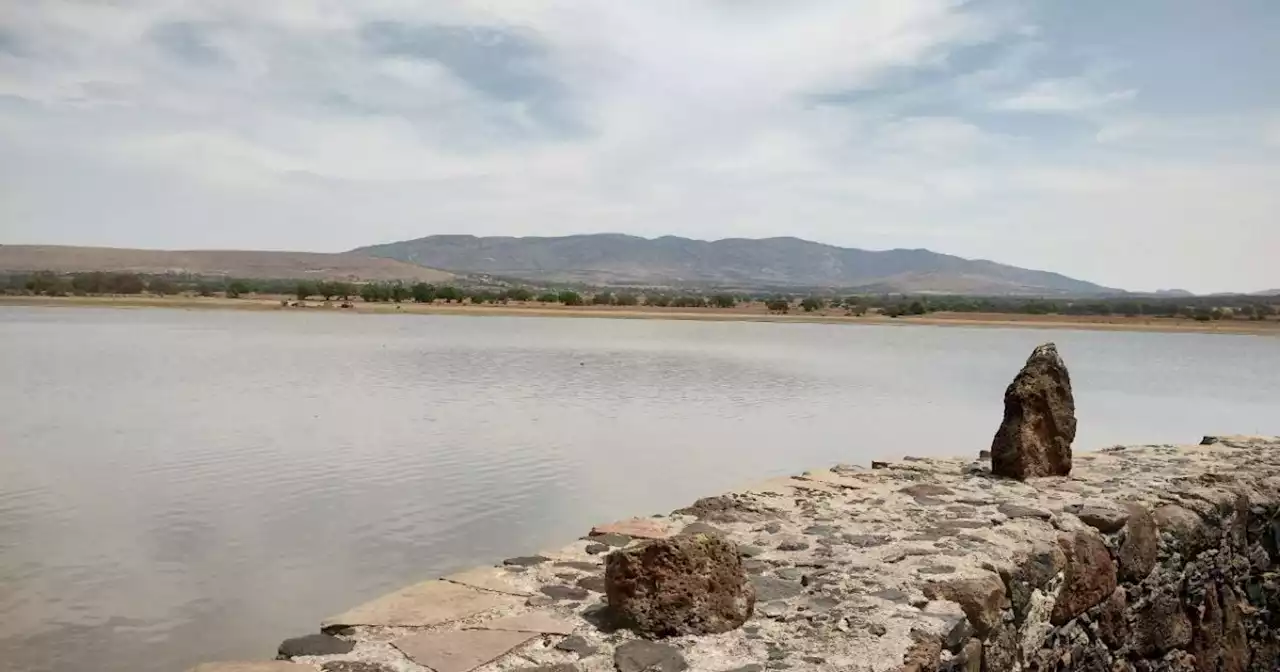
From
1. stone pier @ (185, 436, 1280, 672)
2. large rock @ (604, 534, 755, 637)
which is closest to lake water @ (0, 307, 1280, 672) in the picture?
stone pier @ (185, 436, 1280, 672)

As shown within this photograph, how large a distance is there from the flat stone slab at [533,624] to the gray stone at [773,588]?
2.51 feet

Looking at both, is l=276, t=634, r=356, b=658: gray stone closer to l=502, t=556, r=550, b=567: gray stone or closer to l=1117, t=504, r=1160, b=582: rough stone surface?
l=502, t=556, r=550, b=567: gray stone

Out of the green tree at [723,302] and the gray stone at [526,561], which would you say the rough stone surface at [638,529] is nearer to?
the gray stone at [526,561]

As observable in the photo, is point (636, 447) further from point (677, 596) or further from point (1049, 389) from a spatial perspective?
point (677, 596)

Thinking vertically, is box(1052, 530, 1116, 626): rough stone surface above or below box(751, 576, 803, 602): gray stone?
below

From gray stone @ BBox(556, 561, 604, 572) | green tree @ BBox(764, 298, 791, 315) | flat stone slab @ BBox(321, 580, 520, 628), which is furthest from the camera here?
green tree @ BBox(764, 298, 791, 315)

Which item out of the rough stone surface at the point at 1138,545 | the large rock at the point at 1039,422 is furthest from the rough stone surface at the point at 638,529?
the large rock at the point at 1039,422

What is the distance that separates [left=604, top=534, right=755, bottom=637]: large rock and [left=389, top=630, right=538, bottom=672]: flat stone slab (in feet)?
1.18

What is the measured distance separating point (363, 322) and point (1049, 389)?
131 feet

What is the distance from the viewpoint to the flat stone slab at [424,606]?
3459 mm

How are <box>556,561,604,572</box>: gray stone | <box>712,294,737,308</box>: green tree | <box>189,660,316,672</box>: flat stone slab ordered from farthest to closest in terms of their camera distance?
<box>712,294,737,308</box>: green tree < <box>556,561,604,572</box>: gray stone < <box>189,660,316,672</box>: flat stone slab

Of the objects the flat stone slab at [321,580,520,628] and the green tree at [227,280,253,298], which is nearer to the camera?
the flat stone slab at [321,580,520,628]

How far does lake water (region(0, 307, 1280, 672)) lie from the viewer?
6020 mm

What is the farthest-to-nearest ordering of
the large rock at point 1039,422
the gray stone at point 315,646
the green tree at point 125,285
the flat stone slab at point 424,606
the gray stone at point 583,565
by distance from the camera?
the green tree at point 125,285
the large rock at point 1039,422
the gray stone at point 583,565
the flat stone slab at point 424,606
the gray stone at point 315,646
